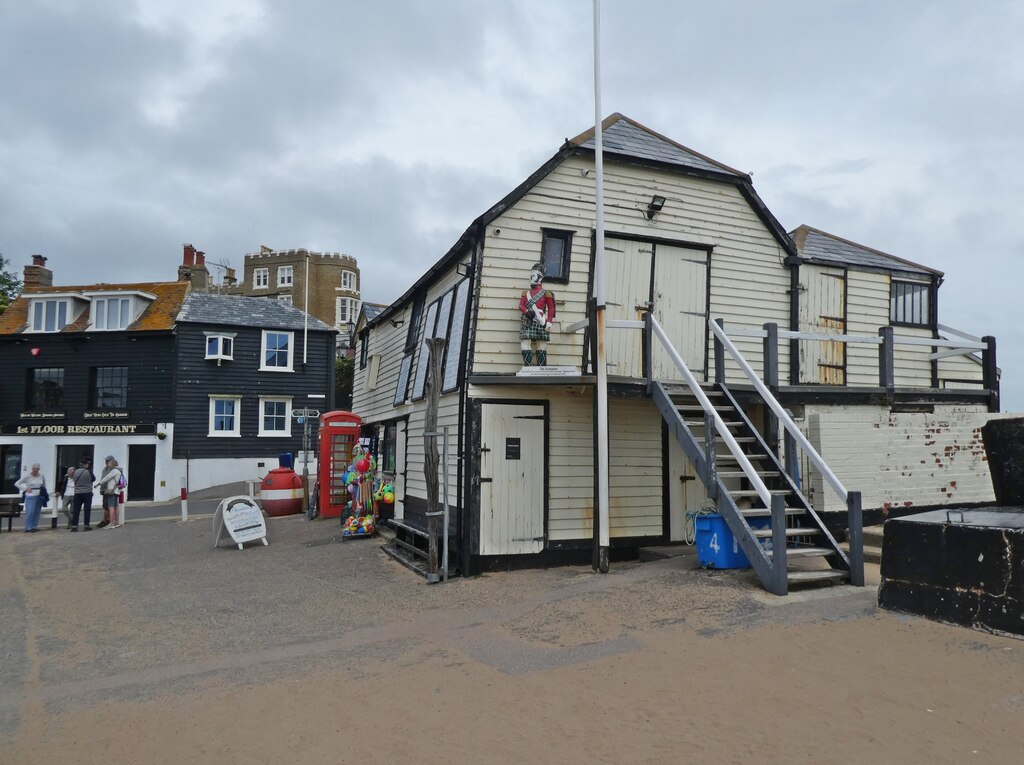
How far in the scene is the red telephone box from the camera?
17750mm

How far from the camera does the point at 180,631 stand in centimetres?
764

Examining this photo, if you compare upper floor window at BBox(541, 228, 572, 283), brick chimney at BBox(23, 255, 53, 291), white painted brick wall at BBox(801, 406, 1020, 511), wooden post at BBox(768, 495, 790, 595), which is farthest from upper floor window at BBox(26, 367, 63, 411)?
wooden post at BBox(768, 495, 790, 595)

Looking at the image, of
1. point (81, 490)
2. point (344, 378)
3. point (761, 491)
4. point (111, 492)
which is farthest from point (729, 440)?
point (344, 378)

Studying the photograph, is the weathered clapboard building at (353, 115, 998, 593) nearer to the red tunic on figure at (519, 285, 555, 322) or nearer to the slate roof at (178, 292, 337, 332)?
the red tunic on figure at (519, 285, 555, 322)

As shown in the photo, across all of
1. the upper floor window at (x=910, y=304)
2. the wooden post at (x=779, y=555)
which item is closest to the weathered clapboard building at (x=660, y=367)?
the upper floor window at (x=910, y=304)

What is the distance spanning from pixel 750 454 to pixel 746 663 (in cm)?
416

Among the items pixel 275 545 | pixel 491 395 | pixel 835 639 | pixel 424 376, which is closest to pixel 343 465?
pixel 275 545

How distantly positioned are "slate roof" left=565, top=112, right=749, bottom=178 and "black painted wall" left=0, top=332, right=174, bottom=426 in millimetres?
22132

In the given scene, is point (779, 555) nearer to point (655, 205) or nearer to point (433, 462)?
point (433, 462)

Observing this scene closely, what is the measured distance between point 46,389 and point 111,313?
153 inches

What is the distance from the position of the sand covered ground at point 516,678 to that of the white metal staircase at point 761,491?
42 centimetres

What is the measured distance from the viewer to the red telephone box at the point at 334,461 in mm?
17750

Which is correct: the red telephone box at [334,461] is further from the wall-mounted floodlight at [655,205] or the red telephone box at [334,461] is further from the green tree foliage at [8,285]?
the green tree foliage at [8,285]

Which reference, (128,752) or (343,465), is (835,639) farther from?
(343,465)
